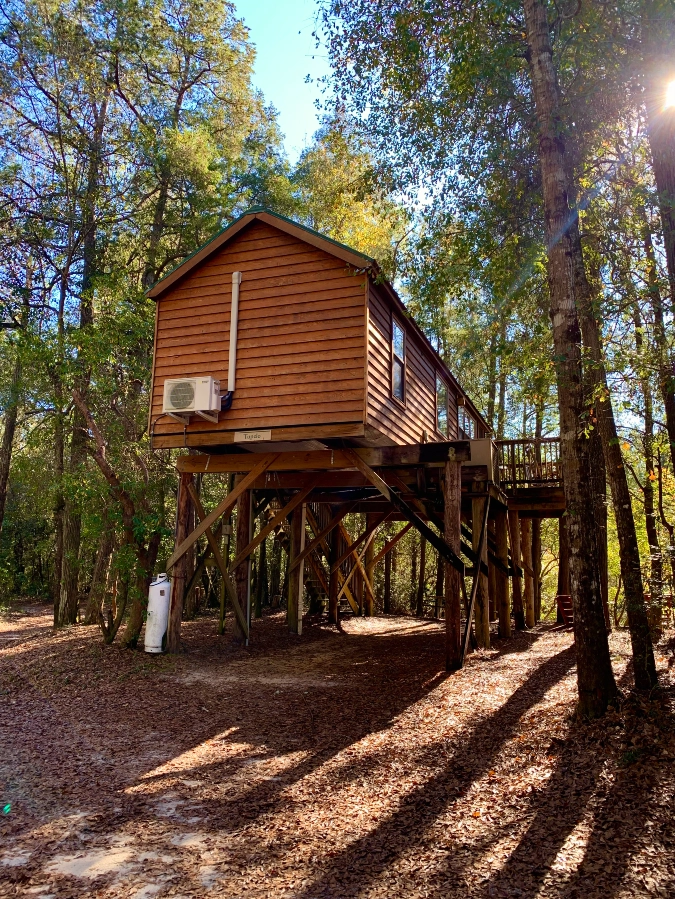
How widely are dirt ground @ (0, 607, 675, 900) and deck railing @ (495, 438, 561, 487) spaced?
6527mm

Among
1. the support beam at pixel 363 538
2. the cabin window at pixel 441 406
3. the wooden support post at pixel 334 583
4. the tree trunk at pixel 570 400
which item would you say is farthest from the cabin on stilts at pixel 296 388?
the support beam at pixel 363 538

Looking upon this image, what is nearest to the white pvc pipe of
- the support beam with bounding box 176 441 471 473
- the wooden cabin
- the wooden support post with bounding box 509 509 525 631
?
the wooden cabin

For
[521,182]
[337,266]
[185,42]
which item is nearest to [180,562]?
[337,266]

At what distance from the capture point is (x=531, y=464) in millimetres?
15984

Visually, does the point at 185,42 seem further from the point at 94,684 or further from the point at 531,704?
the point at 531,704

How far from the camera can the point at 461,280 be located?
891 cm

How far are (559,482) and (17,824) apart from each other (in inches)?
523

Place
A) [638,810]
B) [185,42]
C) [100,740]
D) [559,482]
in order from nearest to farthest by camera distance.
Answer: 1. [638,810]
2. [100,740]
3. [559,482]
4. [185,42]

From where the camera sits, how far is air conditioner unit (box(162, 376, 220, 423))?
32.7 ft

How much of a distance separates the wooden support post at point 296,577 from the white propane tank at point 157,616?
158 inches

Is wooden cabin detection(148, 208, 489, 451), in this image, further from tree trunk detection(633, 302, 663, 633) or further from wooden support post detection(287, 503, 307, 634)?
wooden support post detection(287, 503, 307, 634)

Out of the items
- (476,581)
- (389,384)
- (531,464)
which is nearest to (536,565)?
(531,464)

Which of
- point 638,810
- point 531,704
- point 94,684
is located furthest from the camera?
point 94,684

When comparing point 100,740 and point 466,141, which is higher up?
point 466,141
